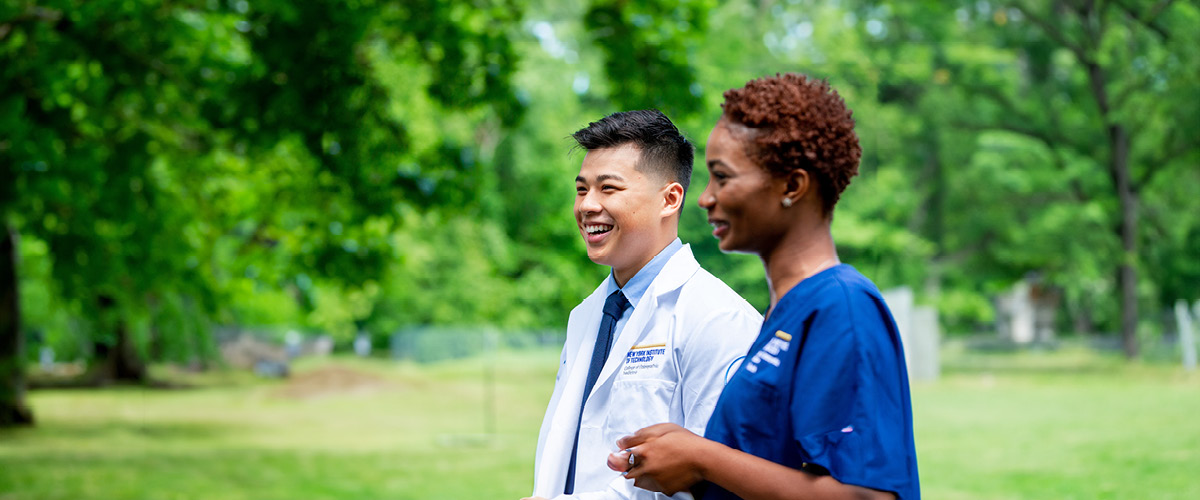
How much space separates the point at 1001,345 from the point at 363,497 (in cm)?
2168

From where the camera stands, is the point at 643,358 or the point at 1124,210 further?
the point at 1124,210

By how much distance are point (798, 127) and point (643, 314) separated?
0.64 meters

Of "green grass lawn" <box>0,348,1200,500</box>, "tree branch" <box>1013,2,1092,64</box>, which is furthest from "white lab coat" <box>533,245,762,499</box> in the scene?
"tree branch" <box>1013,2,1092,64</box>

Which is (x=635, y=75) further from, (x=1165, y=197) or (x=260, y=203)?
(x=1165, y=197)

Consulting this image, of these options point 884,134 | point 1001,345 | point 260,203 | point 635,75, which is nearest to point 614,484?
point 635,75

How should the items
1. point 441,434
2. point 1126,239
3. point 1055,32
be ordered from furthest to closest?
1. point 1126,239
2. point 1055,32
3. point 441,434

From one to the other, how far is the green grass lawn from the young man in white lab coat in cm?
965

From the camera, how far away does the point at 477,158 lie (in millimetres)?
18625

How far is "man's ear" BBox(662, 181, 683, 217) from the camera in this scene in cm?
222

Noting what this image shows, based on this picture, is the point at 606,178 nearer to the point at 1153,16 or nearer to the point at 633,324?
the point at 633,324

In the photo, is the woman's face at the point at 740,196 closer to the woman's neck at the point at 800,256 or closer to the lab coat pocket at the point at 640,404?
the woman's neck at the point at 800,256

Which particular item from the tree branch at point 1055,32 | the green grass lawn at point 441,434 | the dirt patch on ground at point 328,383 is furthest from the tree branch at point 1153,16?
the dirt patch on ground at point 328,383

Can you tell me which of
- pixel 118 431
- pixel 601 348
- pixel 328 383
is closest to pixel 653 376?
pixel 601 348

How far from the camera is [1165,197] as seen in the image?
27094 millimetres
